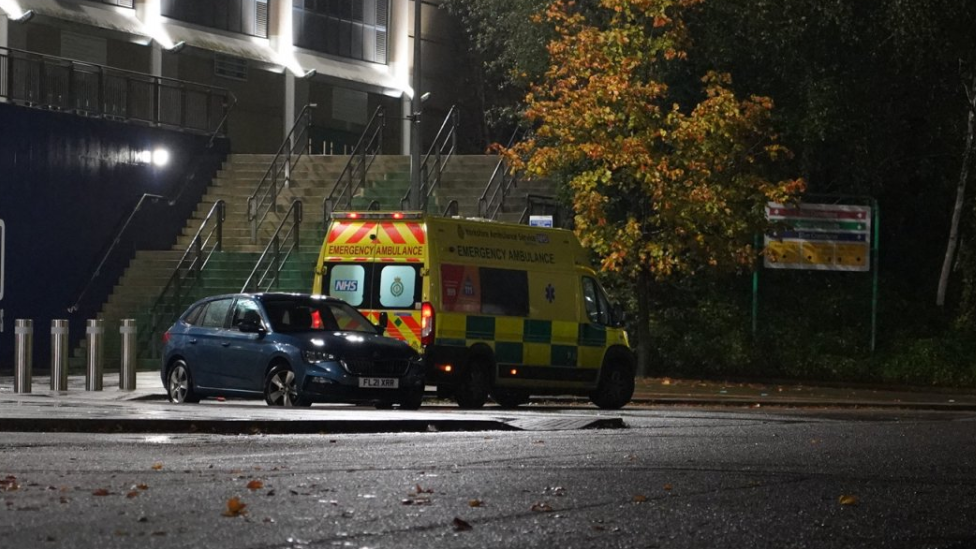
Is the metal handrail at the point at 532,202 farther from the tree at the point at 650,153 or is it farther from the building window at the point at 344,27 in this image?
the building window at the point at 344,27

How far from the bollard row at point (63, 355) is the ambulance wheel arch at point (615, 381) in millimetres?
6148

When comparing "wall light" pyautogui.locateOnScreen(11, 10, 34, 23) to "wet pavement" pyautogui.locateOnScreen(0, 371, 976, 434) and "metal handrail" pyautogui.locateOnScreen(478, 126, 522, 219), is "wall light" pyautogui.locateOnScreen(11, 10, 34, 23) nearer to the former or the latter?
"metal handrail" pyautogui.locateOnScreen(478, 126, 522, 219)

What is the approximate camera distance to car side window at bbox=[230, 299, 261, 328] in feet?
71.3

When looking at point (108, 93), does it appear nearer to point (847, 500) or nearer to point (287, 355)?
point (287, 355)

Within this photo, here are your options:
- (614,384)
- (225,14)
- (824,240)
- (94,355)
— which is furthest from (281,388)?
(225,14)

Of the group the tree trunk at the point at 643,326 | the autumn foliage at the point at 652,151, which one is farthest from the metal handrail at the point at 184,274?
the tree trunk at the point at 643,326

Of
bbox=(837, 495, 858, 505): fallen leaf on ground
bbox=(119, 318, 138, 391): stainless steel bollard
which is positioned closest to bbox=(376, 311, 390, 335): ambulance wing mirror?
bbox=(119, 318, 138, 391): stainless steel bollard

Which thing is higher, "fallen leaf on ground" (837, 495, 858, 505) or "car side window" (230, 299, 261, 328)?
"car side window" (230, 299, 261, 328)

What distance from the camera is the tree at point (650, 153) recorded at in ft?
107

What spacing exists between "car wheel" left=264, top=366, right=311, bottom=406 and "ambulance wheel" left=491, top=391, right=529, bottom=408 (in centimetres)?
442

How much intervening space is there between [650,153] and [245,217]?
9.41 m

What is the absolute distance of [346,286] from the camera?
23391mm

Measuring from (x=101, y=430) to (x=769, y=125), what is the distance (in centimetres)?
2153

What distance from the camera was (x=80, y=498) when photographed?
963 centimetres
